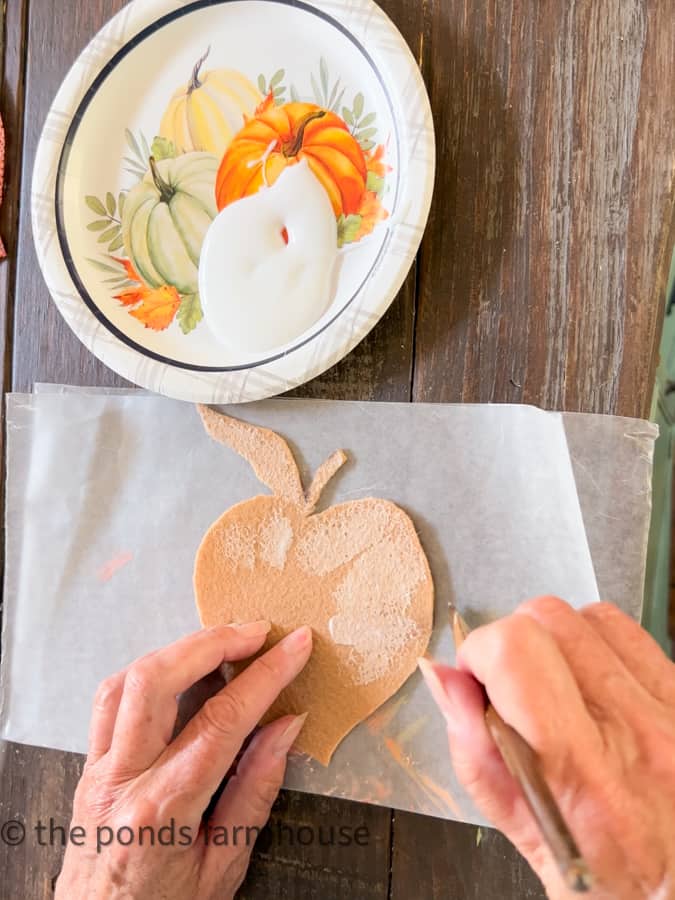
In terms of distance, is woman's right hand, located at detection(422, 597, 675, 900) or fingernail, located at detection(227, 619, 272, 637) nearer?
woman's right hand, located at detection(422, 597, 675, 900)

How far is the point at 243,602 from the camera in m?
0.66

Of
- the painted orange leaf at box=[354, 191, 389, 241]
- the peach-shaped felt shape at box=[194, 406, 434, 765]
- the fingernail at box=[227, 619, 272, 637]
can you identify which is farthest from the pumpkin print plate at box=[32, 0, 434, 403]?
the fingernail at box=[227, 619, 272, 637]

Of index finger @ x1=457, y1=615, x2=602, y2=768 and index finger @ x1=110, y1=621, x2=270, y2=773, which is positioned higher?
index finger @ x1=457, y1=615, x2=602, y2=768

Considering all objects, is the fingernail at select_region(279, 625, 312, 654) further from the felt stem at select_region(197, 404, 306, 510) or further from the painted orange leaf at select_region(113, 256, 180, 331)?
the painted orange leaf at select_region(113, 256, 180, 331)

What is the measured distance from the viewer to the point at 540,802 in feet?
1.12

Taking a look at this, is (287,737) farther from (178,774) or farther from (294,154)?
(294,154)

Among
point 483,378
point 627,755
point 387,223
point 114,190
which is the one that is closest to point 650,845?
point 627,755

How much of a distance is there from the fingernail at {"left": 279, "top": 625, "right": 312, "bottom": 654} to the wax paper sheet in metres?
0.05

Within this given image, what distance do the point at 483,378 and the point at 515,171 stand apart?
19 cm

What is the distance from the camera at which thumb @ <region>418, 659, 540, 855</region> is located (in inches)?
16.5

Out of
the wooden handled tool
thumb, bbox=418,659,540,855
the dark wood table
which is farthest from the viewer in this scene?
the dark wood table

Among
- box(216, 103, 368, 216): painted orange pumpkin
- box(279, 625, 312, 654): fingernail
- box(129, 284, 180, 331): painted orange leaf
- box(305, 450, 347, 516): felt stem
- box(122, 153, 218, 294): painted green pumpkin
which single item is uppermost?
box(216, 103, 368, 216): painted orange pumpkin

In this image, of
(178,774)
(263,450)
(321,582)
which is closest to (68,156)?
(263,450)

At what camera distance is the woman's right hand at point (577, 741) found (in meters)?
0.38
